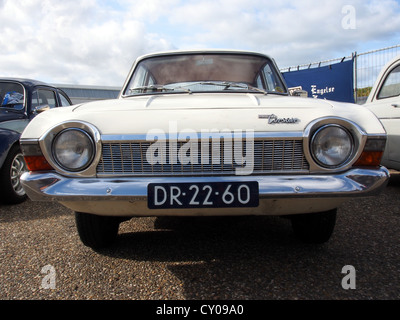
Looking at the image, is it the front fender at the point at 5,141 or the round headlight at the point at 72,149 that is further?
the front fender at the point at 5,141

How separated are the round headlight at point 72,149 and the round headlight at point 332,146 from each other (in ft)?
4.05

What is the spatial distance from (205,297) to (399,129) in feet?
10.2

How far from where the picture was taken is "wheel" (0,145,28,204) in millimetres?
3588

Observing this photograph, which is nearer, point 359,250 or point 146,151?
point 146,151

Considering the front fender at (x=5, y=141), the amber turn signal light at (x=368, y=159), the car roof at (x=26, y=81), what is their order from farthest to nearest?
the car roof at (x=26, y=81)
the front fender at (x=5, y=141)
the amber turn signal light at (x=368, y=159)

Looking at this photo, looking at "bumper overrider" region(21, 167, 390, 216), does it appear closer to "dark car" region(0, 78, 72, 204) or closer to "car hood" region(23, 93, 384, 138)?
"car hood" region(23, 93, 384, 138)

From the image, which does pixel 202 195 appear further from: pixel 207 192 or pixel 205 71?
pixel 205 71

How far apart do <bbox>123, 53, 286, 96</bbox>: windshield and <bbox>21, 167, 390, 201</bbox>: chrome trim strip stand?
4.04ft

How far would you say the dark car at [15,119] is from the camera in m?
3.61

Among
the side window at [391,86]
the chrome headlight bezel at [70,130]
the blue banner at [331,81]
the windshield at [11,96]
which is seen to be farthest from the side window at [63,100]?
the blue banner at [331,81]

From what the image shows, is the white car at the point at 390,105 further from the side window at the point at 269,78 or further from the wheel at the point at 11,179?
the wheel at the point at 11,179

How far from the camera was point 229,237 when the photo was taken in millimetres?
2529

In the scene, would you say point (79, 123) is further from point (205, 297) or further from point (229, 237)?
point (229, 237)
